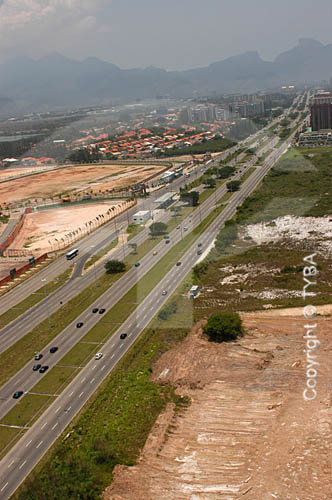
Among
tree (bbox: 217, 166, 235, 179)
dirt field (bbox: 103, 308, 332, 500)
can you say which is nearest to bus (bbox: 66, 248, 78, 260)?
dirt field (bbox: 103, 308, 332, 500)

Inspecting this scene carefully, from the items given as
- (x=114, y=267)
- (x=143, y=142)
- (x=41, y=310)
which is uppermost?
(x=143, y=142)

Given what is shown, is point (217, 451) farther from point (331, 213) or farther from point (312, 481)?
point (331, 213)

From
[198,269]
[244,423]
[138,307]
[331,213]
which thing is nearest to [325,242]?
[331,213]

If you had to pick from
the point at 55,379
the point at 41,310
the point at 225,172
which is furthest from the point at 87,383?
the point at 225,172

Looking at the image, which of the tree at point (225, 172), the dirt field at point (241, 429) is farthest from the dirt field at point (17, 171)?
the dirt field at point (241, 429)

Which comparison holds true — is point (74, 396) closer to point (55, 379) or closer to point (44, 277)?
point (55, 379)

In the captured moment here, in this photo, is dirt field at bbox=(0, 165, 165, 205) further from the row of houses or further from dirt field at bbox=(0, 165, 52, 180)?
the row of houses

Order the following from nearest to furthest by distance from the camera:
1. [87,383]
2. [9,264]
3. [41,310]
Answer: [87,383] → [41,310] → [9,264]

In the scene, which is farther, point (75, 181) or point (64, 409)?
point (75, 181)
